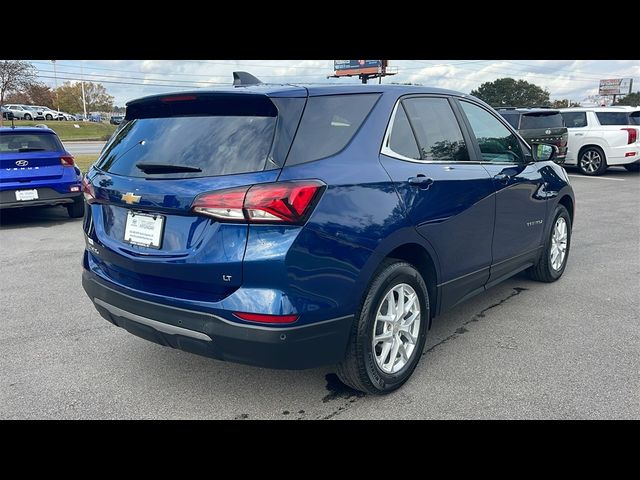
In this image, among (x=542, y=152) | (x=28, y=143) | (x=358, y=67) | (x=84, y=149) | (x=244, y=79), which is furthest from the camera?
(x=358, y=67)

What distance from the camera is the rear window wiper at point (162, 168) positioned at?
2740 millimetres

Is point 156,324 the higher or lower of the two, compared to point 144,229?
lower

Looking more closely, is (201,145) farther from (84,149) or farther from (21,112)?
(21,112)

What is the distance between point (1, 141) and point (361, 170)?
7513 mm

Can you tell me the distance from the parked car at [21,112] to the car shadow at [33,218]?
46.4 m

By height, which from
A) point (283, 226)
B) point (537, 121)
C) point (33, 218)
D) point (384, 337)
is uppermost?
point (537, 121)

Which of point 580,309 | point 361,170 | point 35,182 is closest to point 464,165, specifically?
point 361,170

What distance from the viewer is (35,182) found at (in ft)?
27.3

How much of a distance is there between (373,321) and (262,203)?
95 cm

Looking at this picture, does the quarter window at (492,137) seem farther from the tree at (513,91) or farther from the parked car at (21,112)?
the tree at (513,91)

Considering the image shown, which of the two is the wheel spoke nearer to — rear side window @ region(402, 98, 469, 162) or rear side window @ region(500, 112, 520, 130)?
rear side window @ region(402, 98, 469, 162)

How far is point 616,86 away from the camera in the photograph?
8238 centimetres

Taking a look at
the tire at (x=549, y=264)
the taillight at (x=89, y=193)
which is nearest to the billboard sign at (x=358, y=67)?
the tire at (x=549, y=264)

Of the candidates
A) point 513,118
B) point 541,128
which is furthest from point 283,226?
point 541,128
